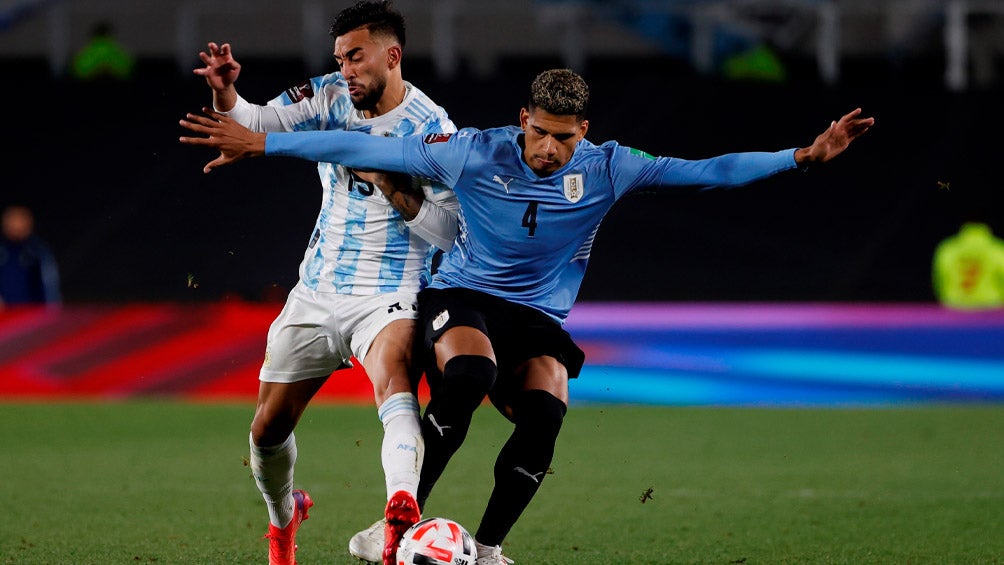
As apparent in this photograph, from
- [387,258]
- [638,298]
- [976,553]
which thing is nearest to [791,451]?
[976,553]

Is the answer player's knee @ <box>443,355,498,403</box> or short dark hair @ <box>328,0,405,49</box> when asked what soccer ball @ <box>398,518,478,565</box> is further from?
short dark hair @ <box>328,0,405,49</box>

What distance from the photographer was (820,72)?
17.4 meters

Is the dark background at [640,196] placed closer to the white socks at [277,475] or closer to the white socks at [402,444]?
the white socks at [277,475]

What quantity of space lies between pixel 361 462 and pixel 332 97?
3864mm

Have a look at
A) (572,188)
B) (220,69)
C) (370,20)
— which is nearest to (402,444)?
(572,188)

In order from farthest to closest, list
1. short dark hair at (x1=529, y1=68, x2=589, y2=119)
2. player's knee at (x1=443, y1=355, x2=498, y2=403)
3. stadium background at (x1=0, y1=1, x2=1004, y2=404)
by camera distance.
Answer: stadium background at (x1=0, y1=1, x2=1004, y2=404), short dark hair at (x1=529, y1=68, x2=589, y2=119), player's knee at (x1=443, y1=355, x2=498, y2=403)

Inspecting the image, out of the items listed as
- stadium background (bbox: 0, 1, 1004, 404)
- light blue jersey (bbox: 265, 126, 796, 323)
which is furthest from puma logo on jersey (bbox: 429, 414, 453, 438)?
stadium background (bbox: 0, 1, 1004, 404)

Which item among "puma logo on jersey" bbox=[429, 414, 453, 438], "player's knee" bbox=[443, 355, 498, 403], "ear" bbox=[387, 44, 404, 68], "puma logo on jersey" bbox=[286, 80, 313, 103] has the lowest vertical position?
"puma logo on jersey" bbox=[429, 414, 453, 438]

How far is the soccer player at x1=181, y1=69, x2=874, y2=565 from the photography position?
16.1ft

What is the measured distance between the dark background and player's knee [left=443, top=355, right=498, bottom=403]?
35.1ft

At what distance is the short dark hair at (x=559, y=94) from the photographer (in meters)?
4.89

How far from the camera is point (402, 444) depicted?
467cm

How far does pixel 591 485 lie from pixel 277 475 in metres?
2.84

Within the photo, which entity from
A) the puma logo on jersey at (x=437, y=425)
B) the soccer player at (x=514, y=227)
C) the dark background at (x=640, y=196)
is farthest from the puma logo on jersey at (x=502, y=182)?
the dark background at (x=640, y=196)
